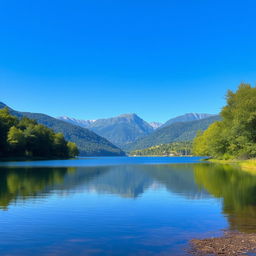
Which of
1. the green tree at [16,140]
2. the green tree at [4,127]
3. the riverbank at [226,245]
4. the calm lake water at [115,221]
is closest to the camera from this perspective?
the riverbank at [226,245]

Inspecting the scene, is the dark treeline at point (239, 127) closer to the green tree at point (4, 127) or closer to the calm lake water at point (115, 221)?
the calm lake water at point (115, 221)

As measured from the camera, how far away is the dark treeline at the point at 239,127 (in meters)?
88.8

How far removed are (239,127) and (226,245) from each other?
262ft

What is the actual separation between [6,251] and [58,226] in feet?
18.8

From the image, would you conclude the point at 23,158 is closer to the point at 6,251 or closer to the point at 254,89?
the point at 254,89

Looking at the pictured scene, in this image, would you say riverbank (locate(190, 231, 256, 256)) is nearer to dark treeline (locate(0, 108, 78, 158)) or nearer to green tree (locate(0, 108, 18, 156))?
dark treeline (locate(0, 108, 78, 158))

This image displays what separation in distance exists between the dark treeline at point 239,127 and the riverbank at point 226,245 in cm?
7329

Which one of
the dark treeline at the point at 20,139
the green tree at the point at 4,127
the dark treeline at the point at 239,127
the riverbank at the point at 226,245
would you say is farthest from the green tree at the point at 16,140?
the riverbank at the point at 226,245

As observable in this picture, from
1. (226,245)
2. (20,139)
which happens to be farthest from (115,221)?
(20,139)

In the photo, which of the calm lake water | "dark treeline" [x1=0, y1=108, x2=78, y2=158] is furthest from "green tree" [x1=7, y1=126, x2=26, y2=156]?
the calm lake water

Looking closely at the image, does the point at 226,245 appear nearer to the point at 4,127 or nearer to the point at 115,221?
the point at 115,221

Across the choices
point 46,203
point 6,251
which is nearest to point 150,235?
point 6,251

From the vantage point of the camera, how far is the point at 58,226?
20891mm

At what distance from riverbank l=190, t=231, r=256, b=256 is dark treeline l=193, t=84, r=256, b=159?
73287mm
